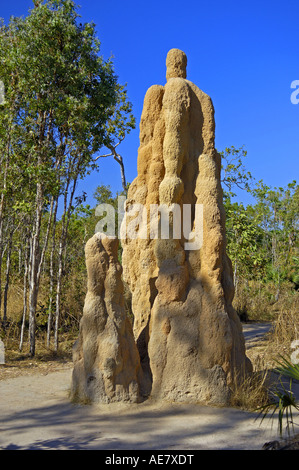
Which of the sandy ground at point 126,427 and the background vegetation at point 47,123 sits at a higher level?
the background vegetation at point 47,123

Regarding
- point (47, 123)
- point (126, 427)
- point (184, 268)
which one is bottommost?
point (126, 427)

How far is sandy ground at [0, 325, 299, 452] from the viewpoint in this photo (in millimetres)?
5082

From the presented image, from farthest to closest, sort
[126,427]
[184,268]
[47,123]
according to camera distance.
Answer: [47,123]
[184,268]
[126,427]

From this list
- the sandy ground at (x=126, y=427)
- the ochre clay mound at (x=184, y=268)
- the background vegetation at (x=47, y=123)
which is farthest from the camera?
the background vegetation at (x=47, y=123)

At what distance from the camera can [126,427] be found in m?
5.59

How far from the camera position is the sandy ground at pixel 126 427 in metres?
5.08

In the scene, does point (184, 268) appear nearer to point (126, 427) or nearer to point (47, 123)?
point (126, 427)

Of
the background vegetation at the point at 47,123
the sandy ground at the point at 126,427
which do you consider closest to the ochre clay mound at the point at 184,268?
the sandy ground at the point at 126,427

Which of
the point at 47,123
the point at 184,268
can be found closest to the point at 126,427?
the point at 184,268

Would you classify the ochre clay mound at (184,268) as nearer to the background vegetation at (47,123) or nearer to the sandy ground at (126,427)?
the sandy ground at (126,427)

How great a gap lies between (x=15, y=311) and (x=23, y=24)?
25.8 feet

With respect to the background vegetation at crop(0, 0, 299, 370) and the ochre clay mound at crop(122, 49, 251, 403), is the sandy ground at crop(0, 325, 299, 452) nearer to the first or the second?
the ochre clay mound at crop(122, 49, 251, 403)

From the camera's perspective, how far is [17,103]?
10.8m

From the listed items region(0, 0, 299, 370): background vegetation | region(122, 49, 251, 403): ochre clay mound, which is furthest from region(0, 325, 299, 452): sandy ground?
region(0, 0, 299, 370): background vegetation
